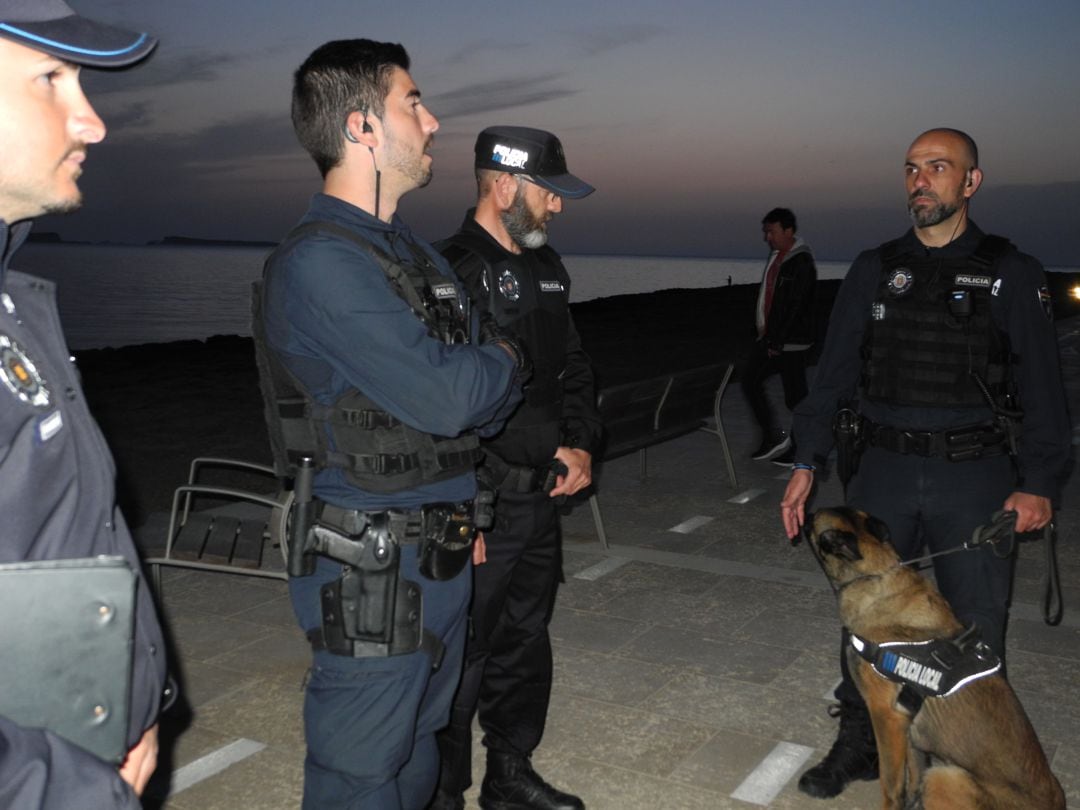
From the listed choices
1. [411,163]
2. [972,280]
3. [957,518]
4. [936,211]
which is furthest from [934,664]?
[411,163]

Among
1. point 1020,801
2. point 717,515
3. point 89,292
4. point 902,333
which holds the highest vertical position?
point 902,333

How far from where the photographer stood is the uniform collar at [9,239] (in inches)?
61.9

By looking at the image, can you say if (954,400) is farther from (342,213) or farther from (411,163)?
(342,213)

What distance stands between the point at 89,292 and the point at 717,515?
49.6 metres

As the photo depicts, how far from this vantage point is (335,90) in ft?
9.04

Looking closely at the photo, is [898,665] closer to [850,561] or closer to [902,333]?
[850,561]

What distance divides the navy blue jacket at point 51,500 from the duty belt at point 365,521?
923mm

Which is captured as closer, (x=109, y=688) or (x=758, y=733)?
(x=109, y=688)

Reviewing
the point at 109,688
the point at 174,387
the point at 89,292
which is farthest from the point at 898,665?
the point at 89,292

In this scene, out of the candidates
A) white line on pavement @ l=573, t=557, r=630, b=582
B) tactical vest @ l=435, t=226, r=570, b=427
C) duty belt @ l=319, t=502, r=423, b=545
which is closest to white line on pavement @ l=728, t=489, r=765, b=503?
white line on pavement @ l=573, t=557, r=630, b=582

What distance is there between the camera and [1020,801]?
10.0ft

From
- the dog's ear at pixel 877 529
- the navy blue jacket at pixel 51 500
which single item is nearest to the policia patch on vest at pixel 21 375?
the navy blue jacket at pixel 51 500

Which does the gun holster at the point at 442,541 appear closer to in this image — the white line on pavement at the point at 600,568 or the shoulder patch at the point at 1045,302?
the shoulder patch at the point at 1045,302

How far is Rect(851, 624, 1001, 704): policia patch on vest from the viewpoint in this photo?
10.8 ft
